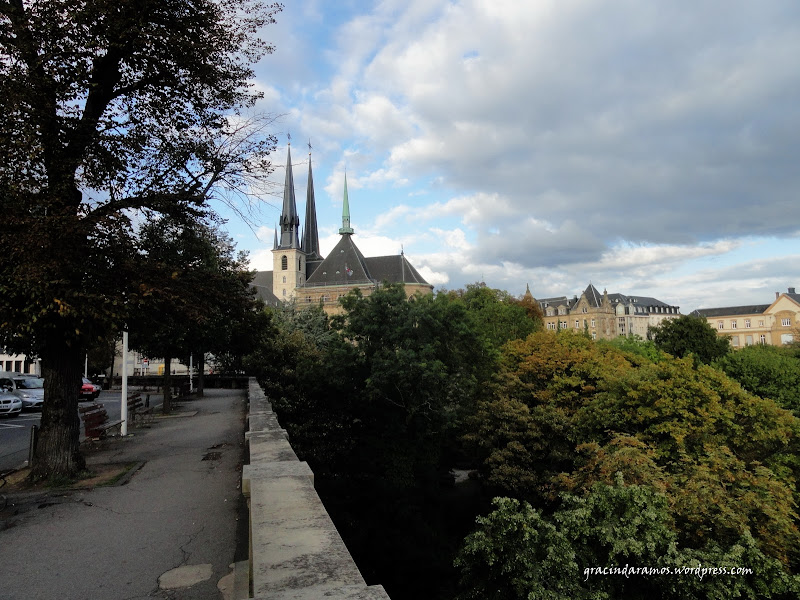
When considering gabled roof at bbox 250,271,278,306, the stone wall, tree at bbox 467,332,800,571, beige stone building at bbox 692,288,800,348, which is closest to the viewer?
the stone wall

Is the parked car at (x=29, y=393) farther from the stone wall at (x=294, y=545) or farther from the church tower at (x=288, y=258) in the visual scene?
the church tower at (x=288, y=258)

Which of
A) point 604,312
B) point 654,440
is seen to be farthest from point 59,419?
point 604,312

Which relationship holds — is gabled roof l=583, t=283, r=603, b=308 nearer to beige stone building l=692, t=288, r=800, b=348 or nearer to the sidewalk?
beige stone building l=692, t=288, r=800, b=348

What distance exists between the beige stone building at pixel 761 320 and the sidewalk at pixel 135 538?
101m

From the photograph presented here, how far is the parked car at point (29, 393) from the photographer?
2497 cm

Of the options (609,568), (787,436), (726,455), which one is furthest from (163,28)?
(787,436)

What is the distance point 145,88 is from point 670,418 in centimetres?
1848

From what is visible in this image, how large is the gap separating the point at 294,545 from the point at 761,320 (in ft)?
459

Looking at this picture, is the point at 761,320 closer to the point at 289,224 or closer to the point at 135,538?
the point at 289,224

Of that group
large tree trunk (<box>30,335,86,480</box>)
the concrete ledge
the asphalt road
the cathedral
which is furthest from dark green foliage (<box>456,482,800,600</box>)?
the cathedral

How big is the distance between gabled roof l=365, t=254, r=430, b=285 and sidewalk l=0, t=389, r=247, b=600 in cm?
9552

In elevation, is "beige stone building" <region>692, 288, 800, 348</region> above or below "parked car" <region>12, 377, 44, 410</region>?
above

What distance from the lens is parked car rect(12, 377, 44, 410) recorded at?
25.0 m

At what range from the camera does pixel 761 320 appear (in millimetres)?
118500
